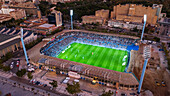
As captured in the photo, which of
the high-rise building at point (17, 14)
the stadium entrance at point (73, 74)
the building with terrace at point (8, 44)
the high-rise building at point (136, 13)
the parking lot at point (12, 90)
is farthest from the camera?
the high-rise building at point (17, 14)

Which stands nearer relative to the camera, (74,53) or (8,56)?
(8,56)

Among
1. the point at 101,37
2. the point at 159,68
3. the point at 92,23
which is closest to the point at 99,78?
the point at 159,68

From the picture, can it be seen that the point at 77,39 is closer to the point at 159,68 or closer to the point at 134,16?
the point at 159,68

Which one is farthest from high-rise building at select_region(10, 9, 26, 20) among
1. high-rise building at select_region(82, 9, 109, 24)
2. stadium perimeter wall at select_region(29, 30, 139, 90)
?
stadium perimeter wall at select_region(29, 30, 139, 90)

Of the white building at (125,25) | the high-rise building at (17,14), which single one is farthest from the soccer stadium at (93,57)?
the high-rise building at (17,14)

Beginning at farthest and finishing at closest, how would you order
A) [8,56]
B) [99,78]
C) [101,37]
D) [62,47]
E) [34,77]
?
[101,37], [62,47], [8,56], [34,77], [99,78]

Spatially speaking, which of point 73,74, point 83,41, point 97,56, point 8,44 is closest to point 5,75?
point 8,44

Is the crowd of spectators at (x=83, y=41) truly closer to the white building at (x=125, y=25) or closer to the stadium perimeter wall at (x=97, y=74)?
the stadium perimeter wall at (x=97, y=74)

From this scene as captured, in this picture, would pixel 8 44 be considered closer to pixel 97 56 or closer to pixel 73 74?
pixel 73 74
